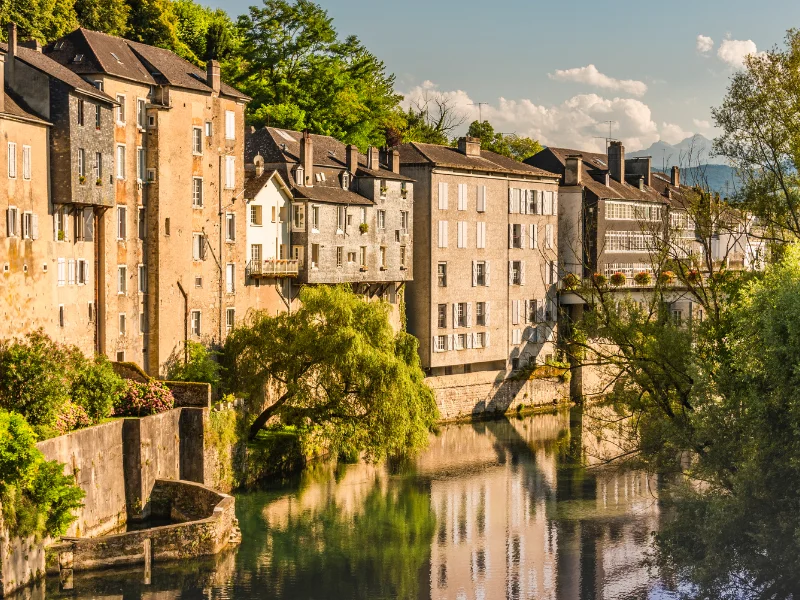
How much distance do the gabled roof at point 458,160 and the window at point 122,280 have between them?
24.3 m

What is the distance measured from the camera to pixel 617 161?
87.0 m

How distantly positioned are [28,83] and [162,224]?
8825 mm

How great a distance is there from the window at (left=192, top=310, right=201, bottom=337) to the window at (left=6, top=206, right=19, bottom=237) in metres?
11.9

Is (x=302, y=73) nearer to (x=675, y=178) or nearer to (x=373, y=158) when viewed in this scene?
(x=373, y=158)

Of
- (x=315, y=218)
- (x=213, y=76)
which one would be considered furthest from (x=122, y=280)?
(x=315, y=218)

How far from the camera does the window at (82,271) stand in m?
48.1

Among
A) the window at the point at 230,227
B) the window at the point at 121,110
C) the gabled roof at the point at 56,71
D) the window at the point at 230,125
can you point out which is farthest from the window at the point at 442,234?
the gabled roof at the point at 56,71

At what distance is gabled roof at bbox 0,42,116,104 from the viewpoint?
4606 centimetres

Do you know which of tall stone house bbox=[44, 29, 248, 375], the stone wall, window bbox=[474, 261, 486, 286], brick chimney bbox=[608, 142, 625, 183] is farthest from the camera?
brick chimney bbox=[608, 142, 625, 183]

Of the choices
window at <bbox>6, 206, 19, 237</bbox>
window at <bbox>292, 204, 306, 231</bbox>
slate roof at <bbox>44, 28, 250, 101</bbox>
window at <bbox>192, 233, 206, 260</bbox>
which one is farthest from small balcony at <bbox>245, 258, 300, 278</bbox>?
window at <bbox>6, 206, 19, 237</bbox>

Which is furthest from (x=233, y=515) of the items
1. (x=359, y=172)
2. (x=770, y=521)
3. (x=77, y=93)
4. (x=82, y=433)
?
(x=359, y=172)

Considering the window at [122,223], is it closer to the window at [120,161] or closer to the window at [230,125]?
the window at [120,161]

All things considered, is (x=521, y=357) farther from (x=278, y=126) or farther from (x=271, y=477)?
(x=271, y=477)

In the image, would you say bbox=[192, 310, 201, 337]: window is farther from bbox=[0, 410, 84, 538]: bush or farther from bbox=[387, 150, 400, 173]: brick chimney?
bbox=[387, 150, 400, 173]: brick chimney
